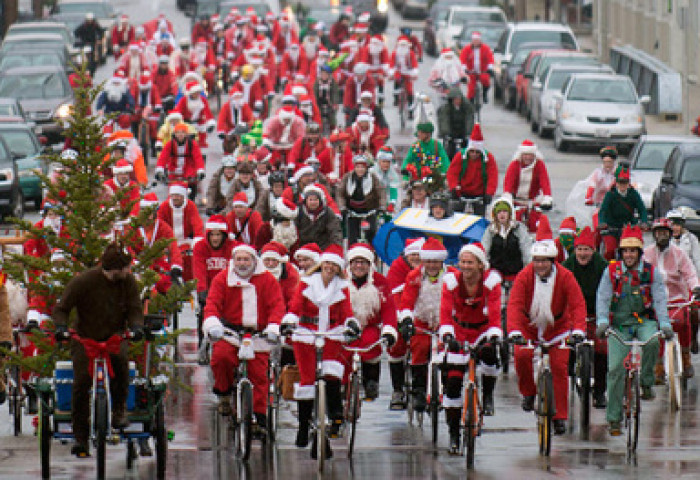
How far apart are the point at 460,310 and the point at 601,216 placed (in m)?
7.06

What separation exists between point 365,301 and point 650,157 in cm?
1648

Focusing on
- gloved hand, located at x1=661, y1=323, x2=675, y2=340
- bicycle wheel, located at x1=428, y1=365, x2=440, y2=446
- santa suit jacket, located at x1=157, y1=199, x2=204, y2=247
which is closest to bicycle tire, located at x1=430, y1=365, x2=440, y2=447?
bicycle wheel, located at x1=428, y1=365, x2=440, y2=446

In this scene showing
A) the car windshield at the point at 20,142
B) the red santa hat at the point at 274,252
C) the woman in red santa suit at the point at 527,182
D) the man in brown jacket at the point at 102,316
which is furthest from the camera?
the car windshield at the point at 20,142

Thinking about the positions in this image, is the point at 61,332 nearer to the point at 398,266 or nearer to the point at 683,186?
the point at 398,266

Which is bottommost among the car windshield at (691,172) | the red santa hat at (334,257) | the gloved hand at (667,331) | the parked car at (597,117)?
the parked car at (597,117)

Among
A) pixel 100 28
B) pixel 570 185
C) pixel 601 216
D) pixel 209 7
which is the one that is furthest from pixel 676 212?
pixel 209 7

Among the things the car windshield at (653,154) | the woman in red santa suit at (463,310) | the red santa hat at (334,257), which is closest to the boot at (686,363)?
the woman in red santa suit at (463,310)

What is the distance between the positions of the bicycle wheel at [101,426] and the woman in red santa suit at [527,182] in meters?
10.3

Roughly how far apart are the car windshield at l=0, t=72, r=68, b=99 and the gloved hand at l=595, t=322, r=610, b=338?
2611 cm

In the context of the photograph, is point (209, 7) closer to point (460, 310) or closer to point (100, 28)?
point (100, 28)

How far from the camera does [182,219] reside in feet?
70.9

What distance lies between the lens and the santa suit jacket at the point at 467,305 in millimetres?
15844

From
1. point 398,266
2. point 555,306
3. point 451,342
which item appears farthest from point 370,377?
point 451,342

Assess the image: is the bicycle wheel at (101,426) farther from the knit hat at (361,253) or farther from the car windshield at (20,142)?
the car windshield at (20,142)
